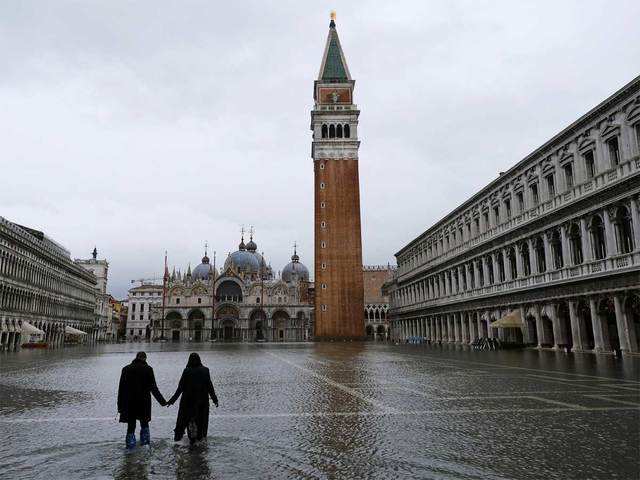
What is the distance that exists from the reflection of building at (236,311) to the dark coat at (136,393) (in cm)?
9602

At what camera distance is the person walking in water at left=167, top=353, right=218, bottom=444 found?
739 cm

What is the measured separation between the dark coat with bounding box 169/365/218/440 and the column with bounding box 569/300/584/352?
27.9 meters

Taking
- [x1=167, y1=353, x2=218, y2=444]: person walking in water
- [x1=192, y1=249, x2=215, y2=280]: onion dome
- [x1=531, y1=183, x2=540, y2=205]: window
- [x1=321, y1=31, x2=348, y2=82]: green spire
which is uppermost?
[x1=321, y1=31, x2=348, y2=82]: green spire

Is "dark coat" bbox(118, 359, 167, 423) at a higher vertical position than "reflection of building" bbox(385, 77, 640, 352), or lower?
lower

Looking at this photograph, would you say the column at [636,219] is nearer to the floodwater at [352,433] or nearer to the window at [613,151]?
the window at [613,151]

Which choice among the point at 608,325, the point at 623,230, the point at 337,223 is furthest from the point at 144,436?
the point at 337,223

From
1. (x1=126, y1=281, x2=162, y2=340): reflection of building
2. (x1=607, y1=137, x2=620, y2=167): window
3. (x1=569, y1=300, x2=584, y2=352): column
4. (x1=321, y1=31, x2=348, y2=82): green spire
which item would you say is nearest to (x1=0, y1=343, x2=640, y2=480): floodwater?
(x1=569, y1=300, x2=584, y2=352): column

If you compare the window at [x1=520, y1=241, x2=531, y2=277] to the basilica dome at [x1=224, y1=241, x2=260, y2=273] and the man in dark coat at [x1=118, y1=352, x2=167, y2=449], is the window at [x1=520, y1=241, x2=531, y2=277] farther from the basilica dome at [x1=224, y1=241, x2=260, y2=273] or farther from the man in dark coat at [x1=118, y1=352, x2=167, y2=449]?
the basilica dome at [x1=224, y1=241, x2=260, y2=273]

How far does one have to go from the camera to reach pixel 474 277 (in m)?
45.4

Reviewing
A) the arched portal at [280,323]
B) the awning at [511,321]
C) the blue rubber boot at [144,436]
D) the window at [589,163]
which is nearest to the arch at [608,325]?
the window at [589,163]

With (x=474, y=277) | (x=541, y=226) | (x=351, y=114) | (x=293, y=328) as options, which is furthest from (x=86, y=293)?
(x=541, y=226)

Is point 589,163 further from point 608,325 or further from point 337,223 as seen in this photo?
point 337,223

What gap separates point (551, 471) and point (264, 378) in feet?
41.4

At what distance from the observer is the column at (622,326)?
26.0 metres
